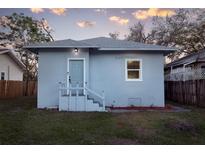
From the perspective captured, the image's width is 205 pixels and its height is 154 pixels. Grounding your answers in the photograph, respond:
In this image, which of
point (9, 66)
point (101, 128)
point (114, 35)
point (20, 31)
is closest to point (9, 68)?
point (9, 66)

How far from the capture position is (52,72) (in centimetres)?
1489

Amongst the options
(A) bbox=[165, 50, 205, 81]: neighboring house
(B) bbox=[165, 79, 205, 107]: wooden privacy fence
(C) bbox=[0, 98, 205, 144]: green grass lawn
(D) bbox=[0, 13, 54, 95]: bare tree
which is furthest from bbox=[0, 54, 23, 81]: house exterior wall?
(C) bbox=[0, 98, 205, 144]: green grass lawn

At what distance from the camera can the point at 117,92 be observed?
15.6 m

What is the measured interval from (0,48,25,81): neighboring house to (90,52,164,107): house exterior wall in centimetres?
1074

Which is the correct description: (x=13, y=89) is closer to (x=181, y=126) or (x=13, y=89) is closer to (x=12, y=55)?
(x=12, y=55)

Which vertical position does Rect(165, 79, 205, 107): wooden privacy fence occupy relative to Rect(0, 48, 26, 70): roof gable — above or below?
below

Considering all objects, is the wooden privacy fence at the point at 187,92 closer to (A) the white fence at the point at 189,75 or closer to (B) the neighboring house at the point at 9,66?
(A) the white fence at the point at 189,75

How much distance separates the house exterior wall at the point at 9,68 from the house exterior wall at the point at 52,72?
11.2 metres

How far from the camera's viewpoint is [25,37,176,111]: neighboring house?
14852 mm

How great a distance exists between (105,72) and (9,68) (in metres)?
14.0

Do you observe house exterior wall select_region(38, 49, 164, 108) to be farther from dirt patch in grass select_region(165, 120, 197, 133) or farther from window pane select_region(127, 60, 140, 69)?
dirt patch in grass select_region(165, 120, 197, 133)

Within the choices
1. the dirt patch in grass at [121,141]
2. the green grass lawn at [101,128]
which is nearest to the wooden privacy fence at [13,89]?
the green grass lawn at [101,128]
